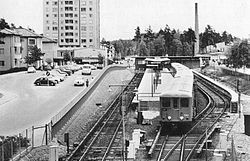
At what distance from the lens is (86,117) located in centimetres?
2541

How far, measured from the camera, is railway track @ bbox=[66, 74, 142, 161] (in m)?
15.7

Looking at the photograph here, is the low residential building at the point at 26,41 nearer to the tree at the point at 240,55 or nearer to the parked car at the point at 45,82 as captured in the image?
the parked car at the point at 45,82

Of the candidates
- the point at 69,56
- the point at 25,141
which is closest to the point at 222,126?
the point at 25,141

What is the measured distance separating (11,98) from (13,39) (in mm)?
24282

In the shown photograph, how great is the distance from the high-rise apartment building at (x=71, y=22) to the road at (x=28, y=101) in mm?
52403

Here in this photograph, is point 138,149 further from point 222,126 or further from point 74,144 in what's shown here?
point 222,126

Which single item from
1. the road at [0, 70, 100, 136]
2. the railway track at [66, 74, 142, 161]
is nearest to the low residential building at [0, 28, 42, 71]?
the road at [0, 70, 100, 136]

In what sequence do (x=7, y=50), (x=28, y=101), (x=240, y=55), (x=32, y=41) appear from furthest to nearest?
(x=32, y=41) → (x=7, y=50) → (x=240, y=55) → (x=28, y=101)

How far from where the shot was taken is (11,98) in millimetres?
28984

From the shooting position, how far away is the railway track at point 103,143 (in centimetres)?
1568

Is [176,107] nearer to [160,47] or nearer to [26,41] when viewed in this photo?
[26,41]

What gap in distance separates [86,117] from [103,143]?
7295mm

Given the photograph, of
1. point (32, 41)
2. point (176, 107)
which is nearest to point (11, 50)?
point (32, 41)

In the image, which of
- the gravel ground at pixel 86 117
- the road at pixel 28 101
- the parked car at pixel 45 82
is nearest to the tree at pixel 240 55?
the gravel ground at pixel 86 117
